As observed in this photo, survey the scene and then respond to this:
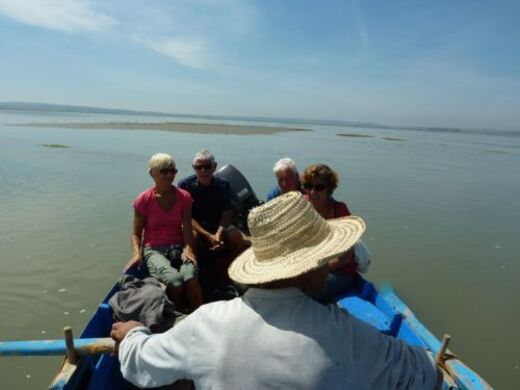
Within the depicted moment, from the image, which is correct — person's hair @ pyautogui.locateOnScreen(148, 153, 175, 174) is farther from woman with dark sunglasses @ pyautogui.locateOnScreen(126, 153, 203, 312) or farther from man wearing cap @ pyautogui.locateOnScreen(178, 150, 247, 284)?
man wearing cap @ pyautogui.locateOnScreen(178, 150, 247, 284)

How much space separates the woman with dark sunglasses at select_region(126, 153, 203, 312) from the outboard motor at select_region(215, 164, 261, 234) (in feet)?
6.18

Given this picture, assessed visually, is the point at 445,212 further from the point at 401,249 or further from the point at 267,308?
the point at 267,308

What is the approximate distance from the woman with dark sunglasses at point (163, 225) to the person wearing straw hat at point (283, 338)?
2441 mm

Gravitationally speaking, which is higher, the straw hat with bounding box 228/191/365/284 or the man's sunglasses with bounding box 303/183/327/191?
the straw hat with bounding box 228/191/365/284

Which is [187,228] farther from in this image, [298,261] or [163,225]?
[298,261]

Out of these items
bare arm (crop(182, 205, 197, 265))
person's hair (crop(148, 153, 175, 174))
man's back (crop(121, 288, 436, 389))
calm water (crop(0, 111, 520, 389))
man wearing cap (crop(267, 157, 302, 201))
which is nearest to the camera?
man's back (crop(121, 288, 436, 389))

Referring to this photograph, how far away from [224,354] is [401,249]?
286 inches

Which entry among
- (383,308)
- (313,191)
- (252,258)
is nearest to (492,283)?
(383,308)

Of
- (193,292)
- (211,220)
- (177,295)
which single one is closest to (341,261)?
(193,292)

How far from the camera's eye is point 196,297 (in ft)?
12.6

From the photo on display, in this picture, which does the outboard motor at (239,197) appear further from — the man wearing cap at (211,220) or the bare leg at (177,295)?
the bare leg at (177,295)

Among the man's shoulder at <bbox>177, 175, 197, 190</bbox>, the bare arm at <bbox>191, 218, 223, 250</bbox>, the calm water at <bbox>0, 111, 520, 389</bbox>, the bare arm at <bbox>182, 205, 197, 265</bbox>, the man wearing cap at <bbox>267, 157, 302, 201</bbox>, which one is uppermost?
the man wearing cap at <bbox>267, 157, 302, 201</bbox>

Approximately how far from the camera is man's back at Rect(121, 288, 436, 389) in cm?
137

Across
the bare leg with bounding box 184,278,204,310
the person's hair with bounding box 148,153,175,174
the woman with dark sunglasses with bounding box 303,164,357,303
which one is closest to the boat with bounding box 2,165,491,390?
the woman with dark sunglasses with bounding box 303,164,357,303
